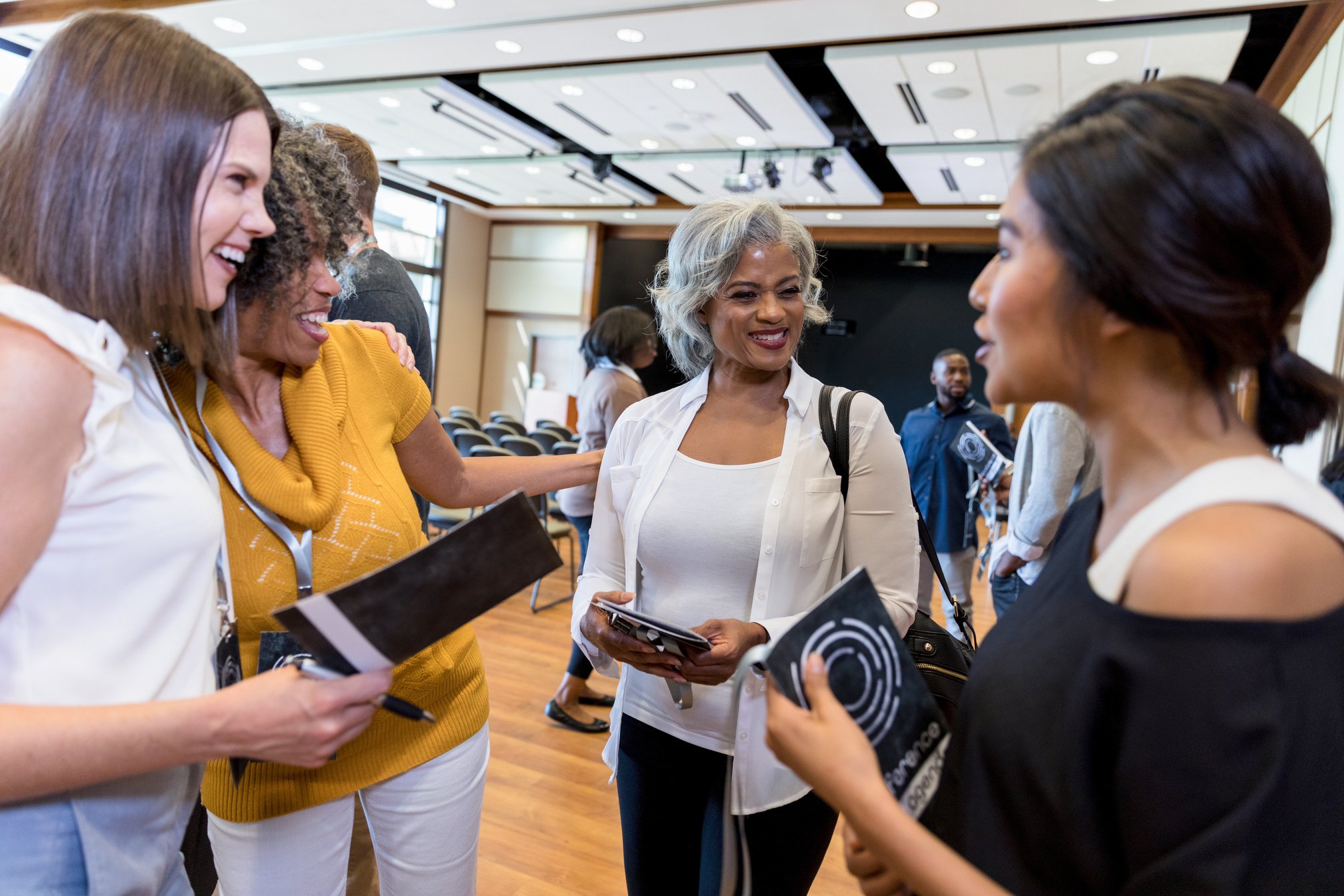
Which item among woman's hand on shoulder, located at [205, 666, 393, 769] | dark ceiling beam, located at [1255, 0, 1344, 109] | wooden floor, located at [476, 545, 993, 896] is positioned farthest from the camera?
dark ceiling beam, located at [1255, 0, 1344, 109]

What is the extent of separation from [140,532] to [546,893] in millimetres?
2074

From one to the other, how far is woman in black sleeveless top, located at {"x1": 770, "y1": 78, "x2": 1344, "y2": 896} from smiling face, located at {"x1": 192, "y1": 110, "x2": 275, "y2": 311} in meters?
0.82

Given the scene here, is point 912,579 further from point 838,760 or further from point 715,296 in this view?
point 838,760

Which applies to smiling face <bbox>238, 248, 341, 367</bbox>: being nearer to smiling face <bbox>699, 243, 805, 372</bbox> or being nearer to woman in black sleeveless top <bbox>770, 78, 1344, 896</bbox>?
smiling face <bbox>699, 243, 805, 372</bbox>

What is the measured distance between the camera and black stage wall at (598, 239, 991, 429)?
12.8 m

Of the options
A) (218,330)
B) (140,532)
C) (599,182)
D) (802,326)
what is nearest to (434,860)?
(140,532)

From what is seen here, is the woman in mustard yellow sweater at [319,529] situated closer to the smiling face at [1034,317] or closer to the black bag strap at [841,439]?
the black bag strap at [841,439]

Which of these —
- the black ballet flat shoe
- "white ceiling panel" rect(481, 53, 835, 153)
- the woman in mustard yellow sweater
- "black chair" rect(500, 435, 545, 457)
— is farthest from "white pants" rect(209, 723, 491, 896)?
"white ceiling panel" rect(481, 53, 835, 153)

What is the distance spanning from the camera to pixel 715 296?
176cm

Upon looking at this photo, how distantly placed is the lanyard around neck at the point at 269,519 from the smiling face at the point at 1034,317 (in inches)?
37.4

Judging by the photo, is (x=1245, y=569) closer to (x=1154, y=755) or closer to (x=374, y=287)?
(x=1154, y=755)

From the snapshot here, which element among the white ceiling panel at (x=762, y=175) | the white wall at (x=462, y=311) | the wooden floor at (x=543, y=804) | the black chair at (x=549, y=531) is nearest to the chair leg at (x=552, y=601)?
the black chair at (x=549, y=531)

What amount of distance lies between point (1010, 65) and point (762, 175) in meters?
3.48

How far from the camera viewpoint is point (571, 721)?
372 cm
